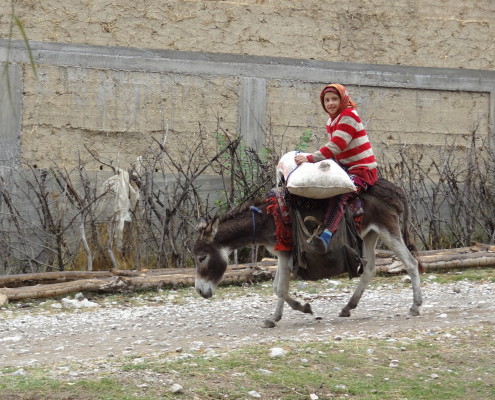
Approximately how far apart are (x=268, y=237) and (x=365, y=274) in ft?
3.53

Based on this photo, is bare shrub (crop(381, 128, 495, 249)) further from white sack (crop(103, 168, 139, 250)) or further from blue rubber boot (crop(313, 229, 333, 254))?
blue rubber boot (crop(313, 229, 333, 254))

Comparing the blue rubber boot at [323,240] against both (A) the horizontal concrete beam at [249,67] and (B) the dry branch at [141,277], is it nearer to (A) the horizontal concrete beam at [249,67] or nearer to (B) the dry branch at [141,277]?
(B) the dry branch at [141,277]

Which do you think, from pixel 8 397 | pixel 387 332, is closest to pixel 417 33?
pixel 387 332

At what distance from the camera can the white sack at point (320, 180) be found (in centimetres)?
779

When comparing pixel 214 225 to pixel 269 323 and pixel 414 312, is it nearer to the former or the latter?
pixel 269 323

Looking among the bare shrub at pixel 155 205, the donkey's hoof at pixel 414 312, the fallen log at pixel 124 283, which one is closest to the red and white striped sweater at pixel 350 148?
the donkey's hoof at pixel 414 312

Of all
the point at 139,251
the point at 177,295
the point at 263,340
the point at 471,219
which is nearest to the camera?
the point at 263,340

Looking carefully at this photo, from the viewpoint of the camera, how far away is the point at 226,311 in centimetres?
930

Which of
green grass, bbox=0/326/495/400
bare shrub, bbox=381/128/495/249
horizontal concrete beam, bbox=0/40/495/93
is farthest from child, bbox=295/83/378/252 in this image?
horizontal concrete beam, bbox=0/40/495/93

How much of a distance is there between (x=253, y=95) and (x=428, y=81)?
288 cm

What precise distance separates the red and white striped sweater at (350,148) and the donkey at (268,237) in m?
0.25

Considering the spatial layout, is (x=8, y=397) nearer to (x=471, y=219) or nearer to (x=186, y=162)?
(x=186, y=162)

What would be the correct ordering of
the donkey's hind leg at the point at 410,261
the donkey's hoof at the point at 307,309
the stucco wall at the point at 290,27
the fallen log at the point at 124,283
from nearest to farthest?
Answer: the donkey's hind leg at the point at 410,261
the donkey's hoof at the point at 307,309
the fallen log at the point at 124,283
the stucco wall at the point at 290,27

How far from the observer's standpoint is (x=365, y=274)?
8672 mm
